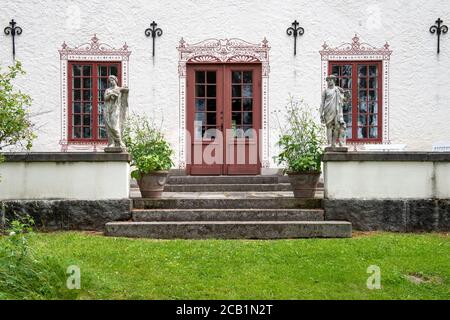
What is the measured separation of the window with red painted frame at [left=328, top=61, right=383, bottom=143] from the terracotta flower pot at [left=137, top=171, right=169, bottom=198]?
4.46 metres

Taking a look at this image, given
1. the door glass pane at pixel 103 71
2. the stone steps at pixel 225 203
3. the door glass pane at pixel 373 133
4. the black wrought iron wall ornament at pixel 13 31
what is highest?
the black wrought iron wall ornament at pixel 13 31

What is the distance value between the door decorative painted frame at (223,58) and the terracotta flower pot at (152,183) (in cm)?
253

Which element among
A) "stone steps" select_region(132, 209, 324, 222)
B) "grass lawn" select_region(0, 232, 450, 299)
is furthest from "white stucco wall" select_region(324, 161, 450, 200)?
"grass lawn" select_region(0, 232, 450, 299)

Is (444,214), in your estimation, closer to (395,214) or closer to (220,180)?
(395,214)

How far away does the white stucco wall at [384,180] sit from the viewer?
828cm

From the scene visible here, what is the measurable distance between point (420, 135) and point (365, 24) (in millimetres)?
2500

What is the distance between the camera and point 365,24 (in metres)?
11.1

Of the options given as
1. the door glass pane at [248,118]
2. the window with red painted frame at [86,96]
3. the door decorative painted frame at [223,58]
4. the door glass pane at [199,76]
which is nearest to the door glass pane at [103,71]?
the window with red painted frame at [86,96]

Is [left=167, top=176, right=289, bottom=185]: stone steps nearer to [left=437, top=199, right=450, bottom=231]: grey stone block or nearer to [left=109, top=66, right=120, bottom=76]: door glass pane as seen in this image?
[left=109, top=66, right=120, bottom=76]: door glass pane

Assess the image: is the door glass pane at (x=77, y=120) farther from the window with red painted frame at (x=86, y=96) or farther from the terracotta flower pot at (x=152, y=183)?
the terracotta flower pot at (x=152, y=183)

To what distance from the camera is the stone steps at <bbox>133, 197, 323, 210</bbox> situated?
8367mm

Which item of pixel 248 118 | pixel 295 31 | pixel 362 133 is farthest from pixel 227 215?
pixel 295 31
